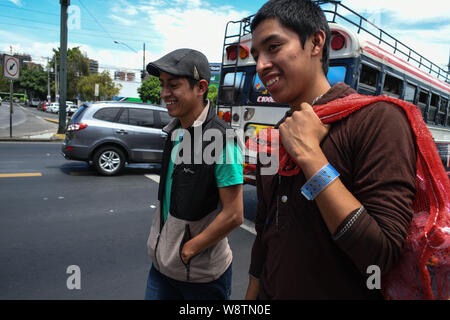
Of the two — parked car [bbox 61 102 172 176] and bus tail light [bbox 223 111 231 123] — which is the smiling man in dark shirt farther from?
parked car [bbox 61 102 172 176]

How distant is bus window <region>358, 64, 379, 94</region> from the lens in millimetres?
4668

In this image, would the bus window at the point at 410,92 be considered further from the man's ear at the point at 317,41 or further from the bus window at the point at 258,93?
the man's ear at the point at 317,41

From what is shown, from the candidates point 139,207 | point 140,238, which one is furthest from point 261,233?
point 139,207

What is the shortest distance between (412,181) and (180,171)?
3.74 feet

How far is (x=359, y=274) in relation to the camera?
92cm

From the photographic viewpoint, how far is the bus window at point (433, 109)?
22.2 ft

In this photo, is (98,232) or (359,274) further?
(98,232)

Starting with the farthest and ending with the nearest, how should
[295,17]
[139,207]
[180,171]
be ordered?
[139,207], [180,171], [295,17]

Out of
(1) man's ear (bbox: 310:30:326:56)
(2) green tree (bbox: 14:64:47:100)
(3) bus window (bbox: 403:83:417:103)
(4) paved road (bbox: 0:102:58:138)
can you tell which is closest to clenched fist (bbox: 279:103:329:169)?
(1) man's ear (bbox: 310:30:326:56)

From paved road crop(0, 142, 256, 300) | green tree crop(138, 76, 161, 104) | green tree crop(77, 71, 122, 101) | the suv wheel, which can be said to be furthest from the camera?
green tree crop(77, 71, 122, 101)

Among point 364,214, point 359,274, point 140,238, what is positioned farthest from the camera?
point 140,238

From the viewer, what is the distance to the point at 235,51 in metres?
6.01

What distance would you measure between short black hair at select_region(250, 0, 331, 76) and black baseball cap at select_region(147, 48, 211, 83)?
0.69m
